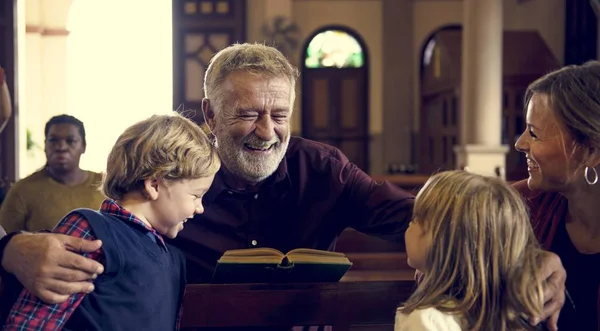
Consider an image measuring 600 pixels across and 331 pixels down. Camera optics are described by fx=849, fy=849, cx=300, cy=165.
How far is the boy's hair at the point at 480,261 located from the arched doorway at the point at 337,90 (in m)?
12.3

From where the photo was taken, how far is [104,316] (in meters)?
1.96

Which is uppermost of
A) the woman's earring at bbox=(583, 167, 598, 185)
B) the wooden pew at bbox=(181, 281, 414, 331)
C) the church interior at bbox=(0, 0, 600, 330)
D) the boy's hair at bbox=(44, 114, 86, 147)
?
the church interior at bbox=(0, 0, 600, 330)

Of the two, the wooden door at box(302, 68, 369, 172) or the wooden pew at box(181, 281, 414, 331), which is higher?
the wooden door at box(302, 68, 369, 172)

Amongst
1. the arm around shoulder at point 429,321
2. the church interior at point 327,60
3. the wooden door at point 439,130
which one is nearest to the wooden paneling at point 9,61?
the church interior at point 327,60

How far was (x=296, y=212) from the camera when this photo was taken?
8.98ft

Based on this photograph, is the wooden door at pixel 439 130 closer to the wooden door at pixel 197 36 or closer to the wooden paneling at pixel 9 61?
the wooden door at pixel 197 36

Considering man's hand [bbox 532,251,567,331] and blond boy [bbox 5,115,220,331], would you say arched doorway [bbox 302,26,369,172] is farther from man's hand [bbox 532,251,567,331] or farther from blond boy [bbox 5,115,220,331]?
man's hand [bbox 532,251,567,331]

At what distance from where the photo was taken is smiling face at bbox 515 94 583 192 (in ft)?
6.77

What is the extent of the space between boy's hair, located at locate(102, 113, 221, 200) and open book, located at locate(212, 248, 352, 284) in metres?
0.23

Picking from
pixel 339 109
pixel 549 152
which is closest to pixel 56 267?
pixel 549 152

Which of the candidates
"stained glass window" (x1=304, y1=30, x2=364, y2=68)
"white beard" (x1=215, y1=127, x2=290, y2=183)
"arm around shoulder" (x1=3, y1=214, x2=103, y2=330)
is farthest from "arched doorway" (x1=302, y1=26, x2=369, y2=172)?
"arm around shoulder" (x1=3, y1=214, x2=103, y2=330)

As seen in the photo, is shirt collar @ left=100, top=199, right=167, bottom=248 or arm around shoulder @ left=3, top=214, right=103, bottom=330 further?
shirt collar @ left=100, top=199, right=167, bottom=248

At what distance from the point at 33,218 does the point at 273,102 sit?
268cm

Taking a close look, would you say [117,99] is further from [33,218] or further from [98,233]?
[98,233]
